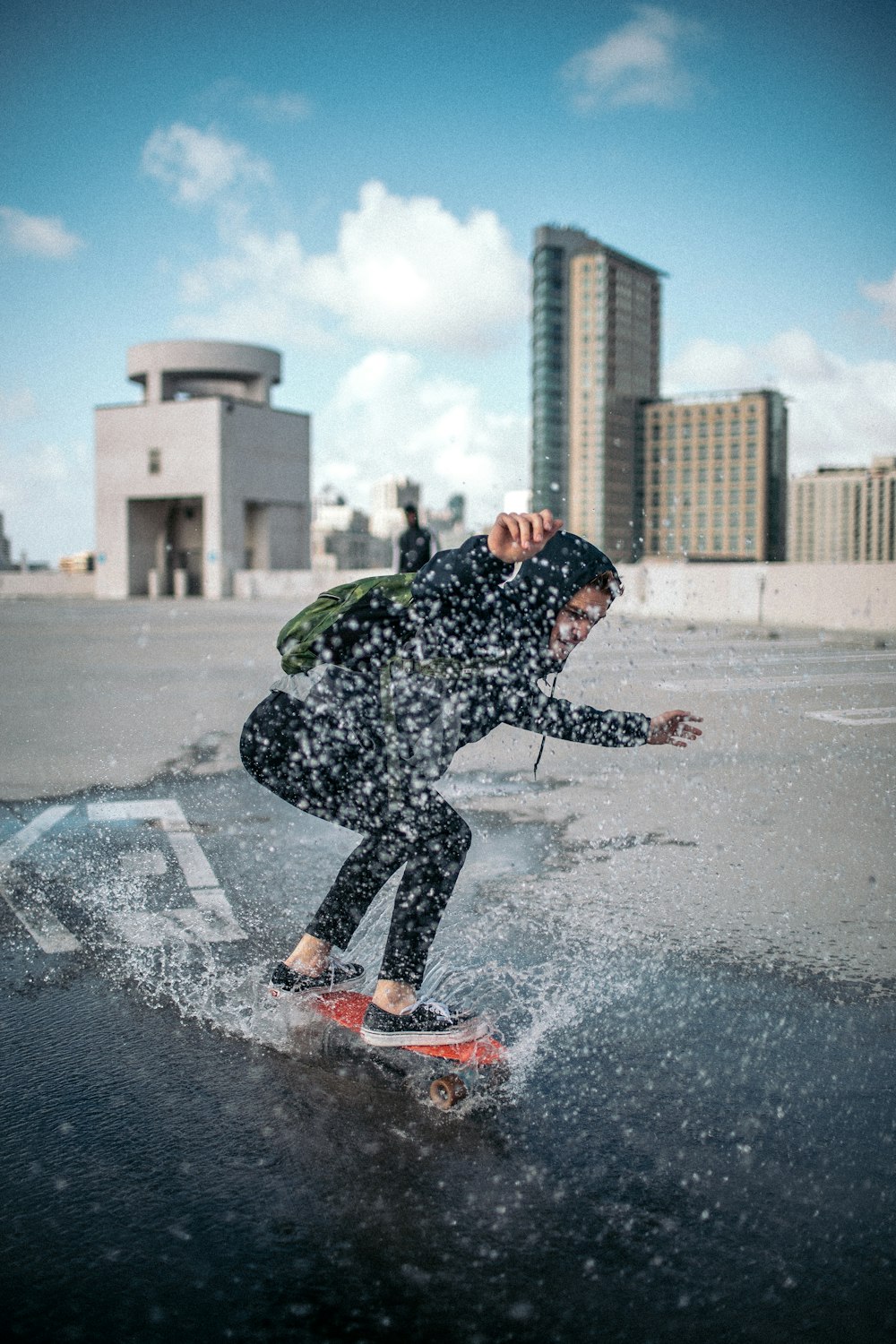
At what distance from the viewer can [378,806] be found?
2928 mm

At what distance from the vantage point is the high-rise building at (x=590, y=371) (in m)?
168

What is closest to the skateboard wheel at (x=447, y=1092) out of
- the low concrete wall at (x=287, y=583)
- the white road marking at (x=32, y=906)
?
the white road marking at (x=32, y=906)

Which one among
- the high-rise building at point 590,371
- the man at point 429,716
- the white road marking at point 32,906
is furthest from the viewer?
the high-rise building at point 590,371

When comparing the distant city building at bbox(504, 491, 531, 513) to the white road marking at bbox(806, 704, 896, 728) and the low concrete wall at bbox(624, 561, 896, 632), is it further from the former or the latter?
the low concrete wall at bbox(624, 561, 896, 632)

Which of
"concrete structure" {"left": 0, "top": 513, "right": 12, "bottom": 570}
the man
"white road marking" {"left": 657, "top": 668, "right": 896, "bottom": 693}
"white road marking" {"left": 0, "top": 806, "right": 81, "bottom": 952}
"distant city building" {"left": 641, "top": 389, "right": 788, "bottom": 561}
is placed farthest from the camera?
"distant city building" {"left": 641, "top": 389, "right": 788, "bottom": 561}

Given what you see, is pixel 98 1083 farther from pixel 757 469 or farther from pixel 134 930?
pixel 757 469

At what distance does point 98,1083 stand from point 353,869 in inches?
35.0

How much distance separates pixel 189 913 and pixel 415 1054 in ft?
4.95

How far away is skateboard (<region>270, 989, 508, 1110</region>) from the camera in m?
2.70

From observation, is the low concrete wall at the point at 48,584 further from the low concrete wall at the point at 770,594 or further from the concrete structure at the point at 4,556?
the low concrete wall at the point at 770,594

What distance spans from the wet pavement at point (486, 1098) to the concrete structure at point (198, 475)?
58688 mm

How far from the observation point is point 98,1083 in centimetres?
A: 280

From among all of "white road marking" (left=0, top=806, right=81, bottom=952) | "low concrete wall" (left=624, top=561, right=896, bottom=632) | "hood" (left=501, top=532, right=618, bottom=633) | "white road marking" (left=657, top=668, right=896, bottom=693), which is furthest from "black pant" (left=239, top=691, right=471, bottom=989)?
"low concrete wall" (left=624, top=561, right=896, bottom=632)

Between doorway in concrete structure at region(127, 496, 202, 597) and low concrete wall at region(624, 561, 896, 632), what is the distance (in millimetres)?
42996
